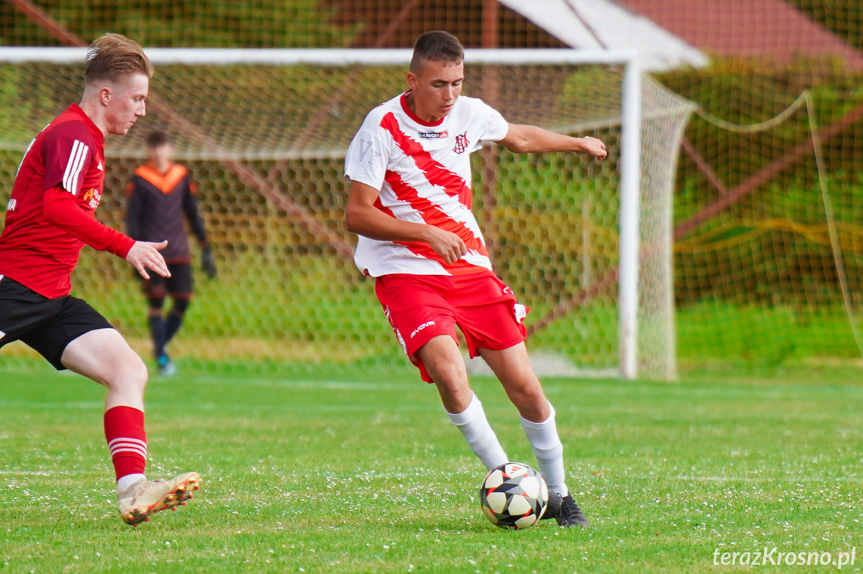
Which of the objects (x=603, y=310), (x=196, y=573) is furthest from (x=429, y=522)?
(x=603, y=310)

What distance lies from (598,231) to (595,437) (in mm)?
7478

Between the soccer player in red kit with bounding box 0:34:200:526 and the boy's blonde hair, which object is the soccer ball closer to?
the soccer player in red kit with bounding box 0:34:200:526

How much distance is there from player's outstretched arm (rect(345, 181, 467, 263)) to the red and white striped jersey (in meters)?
0.07

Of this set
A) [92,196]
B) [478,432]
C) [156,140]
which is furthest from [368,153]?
[156,140]

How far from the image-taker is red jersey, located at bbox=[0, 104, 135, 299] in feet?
13.8

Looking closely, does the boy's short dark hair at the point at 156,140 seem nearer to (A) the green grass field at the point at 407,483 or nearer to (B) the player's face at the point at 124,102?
(A) the green grass field at the point at 407,483

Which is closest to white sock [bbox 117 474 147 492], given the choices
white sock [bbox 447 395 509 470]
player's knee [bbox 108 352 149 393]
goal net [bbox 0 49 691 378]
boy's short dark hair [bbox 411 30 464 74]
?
player's knee [bbox 108 352 149 393]

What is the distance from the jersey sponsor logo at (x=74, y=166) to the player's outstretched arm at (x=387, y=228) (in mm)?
1065

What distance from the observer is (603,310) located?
1343cm

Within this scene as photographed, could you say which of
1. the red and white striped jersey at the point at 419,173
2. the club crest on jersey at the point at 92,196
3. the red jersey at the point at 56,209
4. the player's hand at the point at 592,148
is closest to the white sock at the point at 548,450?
the red and white striped jersey at the point at 419,173

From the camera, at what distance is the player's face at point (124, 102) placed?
443 centimetres

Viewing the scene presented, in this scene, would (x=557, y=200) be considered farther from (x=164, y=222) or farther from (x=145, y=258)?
(x=145, y=258)

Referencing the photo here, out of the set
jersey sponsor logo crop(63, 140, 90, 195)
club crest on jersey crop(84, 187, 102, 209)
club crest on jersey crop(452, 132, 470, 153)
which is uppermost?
club crest on jersey crop(452, 132, 470, 153)

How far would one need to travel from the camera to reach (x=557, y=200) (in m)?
14.3
